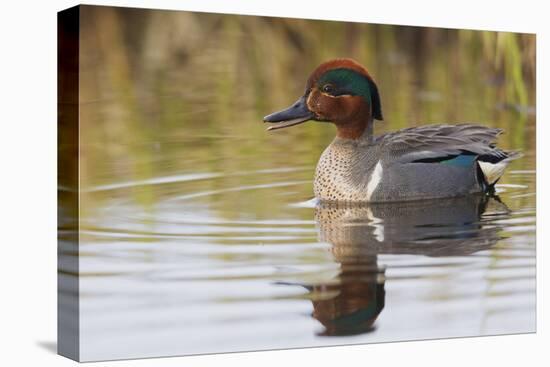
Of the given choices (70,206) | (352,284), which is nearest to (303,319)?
(352,284)

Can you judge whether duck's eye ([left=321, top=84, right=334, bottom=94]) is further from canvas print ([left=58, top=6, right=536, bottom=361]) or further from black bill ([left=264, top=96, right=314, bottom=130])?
black bill ([left=264, top=96, right=314, bottom=130])

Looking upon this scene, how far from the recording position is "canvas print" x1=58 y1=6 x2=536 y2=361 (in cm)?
649

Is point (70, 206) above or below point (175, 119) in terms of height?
below

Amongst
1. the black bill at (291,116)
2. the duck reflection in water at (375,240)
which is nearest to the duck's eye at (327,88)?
the black bill at (291,116)

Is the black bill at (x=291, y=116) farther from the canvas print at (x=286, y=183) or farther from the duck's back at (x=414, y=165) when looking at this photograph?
the duck's back at (x=414, y=165)

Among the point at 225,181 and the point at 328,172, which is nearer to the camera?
the point at 225,181

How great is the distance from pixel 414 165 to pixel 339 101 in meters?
0.63

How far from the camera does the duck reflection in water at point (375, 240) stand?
22.5 feet

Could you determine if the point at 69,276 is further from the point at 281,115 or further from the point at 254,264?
the point at 281,115

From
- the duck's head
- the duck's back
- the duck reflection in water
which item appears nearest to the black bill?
the duck's head

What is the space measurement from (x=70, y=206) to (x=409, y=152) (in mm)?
2214

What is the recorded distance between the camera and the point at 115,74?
654 cm

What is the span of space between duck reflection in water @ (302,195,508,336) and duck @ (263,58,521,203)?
10cm

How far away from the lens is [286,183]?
23.8 feet
